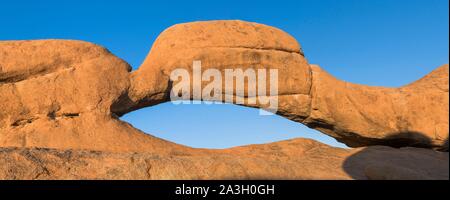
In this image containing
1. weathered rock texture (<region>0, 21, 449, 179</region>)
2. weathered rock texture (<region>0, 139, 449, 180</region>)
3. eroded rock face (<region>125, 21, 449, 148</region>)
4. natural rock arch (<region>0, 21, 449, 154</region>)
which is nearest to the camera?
weathered rock texture (<region>0, 139, 449, 180</region>)

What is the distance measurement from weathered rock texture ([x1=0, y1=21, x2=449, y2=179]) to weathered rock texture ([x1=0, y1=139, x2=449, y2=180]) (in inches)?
1.4

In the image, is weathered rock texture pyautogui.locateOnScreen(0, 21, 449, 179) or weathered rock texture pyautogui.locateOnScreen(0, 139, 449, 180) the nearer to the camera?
weathered rock texture pyautogui.locateOnScreen(0, 139, 449, 180)

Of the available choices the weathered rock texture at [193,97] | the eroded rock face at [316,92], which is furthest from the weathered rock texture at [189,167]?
the eroded rock face at [316,92]

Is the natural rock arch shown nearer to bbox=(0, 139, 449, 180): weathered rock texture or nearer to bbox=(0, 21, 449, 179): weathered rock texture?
bbox=(0, 21, 449, 179): weathered rock texture

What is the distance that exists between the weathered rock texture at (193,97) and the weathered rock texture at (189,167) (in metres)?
0.04

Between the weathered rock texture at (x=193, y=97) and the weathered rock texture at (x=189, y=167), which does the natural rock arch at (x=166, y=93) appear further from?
the weathered rock texture at (x=189, y=167)

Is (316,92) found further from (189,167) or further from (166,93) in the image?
(189,167)

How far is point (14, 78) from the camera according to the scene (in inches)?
397

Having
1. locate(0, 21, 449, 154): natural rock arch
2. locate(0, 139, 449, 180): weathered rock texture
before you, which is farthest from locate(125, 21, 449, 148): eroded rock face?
locate(0, 139, 449, 180): weathered rock texture

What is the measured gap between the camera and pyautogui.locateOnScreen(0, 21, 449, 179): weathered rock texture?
929 cm

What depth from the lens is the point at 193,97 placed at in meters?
11.3
